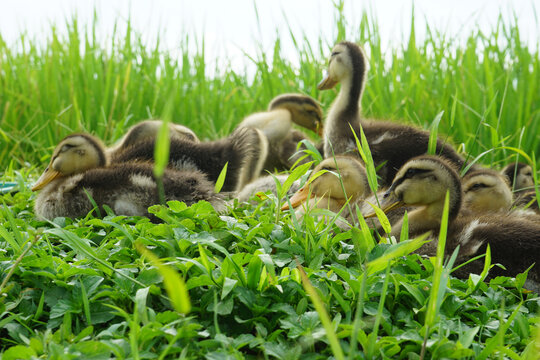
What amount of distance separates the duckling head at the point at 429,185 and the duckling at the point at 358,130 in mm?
599

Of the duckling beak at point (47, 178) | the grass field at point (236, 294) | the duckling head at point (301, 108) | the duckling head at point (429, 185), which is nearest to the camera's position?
the grass field at point (236, 294)

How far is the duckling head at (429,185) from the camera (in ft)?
10.3

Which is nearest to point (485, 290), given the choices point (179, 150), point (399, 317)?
point (399, 317)

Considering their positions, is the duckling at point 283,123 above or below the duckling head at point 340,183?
above

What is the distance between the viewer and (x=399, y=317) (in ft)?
7.36

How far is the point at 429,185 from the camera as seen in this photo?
125 inches

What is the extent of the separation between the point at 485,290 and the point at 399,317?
512mm

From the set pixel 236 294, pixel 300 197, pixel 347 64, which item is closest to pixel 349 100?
pixel 347 64

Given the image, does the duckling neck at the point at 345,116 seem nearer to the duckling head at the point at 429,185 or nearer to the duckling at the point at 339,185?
the duckling at the point at 339,185

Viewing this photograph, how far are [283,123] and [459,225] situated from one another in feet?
9.19

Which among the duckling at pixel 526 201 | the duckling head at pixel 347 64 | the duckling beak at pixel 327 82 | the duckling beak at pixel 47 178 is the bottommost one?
the duckling at pixel 526 201

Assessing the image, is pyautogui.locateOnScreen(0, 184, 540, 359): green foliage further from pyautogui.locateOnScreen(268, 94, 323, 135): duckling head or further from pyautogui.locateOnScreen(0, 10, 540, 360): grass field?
pyautogui.locateOnScreen(268, 94, 323, 135): duckling head

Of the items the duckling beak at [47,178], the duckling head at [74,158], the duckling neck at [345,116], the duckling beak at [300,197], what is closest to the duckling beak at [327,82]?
the duckling neck at [345,116]

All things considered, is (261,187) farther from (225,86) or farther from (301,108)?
(225,86)
